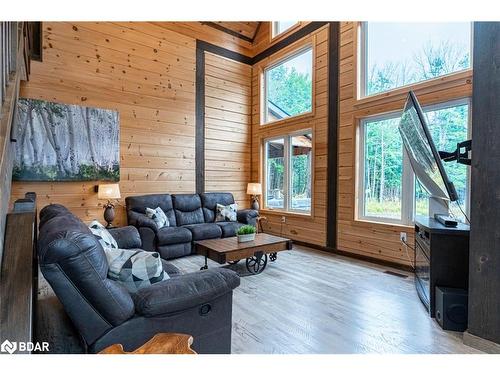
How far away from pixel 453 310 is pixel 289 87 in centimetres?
451

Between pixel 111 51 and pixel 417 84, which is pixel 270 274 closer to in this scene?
pixel 417 84

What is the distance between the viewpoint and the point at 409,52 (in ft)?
12.3

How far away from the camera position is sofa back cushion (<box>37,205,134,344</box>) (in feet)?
3.96

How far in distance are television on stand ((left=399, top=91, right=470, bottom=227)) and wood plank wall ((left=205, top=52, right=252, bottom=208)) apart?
3590mm

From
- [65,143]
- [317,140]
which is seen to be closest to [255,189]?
[317,140]

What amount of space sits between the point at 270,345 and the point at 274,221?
12.2 ft

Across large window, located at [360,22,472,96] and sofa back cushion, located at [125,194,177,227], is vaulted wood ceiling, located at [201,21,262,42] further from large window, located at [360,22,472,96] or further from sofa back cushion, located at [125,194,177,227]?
sofa back cushion, located at [125,194,177,227]

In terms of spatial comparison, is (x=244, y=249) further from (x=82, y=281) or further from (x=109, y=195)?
(x=109, y=195)

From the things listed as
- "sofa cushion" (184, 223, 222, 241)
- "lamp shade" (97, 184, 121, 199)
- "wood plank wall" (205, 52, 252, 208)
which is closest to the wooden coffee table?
"sofa cushion" (184, 223, 222, 241)

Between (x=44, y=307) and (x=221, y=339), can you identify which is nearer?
(x=221, y=339)

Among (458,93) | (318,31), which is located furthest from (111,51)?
(458,93)

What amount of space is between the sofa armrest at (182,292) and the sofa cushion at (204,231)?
106 inches

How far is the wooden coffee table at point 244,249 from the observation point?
123 inches
